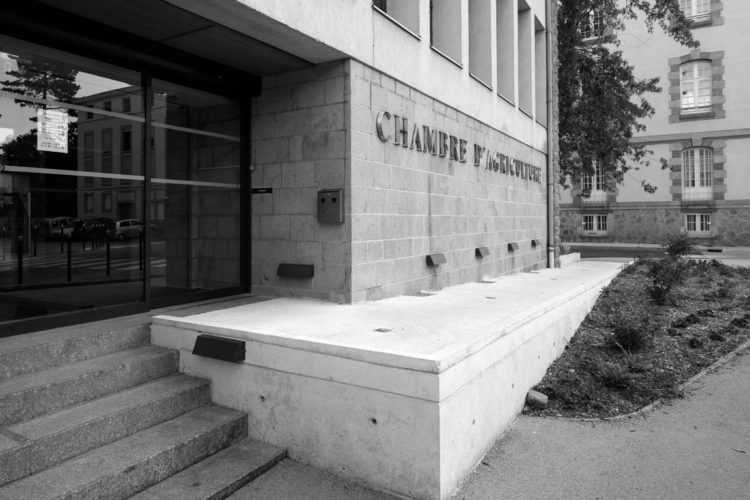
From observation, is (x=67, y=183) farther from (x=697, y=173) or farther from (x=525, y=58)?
(x=697, y=173)

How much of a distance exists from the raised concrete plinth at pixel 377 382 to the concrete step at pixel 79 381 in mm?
216

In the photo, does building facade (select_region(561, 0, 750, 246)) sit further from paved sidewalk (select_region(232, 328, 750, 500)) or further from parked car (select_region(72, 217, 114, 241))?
parked car (select_region(72, 217, 114, 241))

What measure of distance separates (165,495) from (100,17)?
4.02 metres

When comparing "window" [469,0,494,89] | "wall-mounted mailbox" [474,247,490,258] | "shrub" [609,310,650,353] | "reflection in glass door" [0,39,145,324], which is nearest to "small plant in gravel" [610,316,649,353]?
"shrub" [609,310,650,353]

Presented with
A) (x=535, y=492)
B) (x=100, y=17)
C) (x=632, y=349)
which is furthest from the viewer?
(x=632, y=349)

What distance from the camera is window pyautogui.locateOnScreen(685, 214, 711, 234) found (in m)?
29.4

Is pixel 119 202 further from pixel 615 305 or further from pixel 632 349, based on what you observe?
pixel 615 305

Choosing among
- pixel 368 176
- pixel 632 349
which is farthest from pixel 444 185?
pixel 632 349

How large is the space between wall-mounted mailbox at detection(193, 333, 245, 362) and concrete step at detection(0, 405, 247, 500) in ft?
1.37

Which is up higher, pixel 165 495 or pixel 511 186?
pixel 511 186

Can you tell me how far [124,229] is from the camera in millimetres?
7023

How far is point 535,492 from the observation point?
354 cm

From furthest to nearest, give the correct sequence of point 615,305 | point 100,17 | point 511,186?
point 511,186, point 615,305, point 100,17

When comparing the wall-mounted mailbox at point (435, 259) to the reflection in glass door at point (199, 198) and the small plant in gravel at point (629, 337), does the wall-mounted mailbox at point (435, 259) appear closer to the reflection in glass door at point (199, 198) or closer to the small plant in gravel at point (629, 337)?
the small plant in gravel at point (629, 337)
